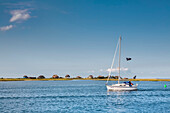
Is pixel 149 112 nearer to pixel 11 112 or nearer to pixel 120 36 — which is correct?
pixel 11 112

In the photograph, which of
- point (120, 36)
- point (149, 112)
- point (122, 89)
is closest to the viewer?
point (149, 112)

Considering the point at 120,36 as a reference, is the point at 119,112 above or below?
below

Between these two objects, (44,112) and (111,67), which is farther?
(111,67)

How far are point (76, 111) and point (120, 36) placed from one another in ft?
176

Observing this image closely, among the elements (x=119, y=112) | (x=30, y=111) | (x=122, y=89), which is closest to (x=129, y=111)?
(x=119, y=112)

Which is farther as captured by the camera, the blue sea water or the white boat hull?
the white boat hull

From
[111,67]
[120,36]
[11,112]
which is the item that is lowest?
[11,112]

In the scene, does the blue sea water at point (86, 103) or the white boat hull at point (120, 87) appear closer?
the blue sea water at point (86, 103)

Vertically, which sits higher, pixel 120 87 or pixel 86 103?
pixel 120 87

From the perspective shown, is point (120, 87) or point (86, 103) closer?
point (86, 103)

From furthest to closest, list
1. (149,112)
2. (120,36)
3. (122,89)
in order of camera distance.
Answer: (120,36)
(122,89)
(149,112)

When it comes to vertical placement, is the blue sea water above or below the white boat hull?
below

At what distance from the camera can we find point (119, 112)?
45656 millimetres

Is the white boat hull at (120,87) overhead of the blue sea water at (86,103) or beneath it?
overhead
